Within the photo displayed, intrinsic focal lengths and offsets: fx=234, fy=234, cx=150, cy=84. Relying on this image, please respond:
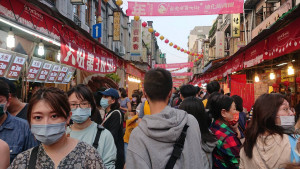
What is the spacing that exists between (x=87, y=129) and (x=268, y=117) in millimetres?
2171

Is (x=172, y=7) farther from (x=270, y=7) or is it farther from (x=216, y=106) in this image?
(x=270, y=7)

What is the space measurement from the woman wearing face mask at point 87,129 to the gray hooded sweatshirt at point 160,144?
1.04 metres

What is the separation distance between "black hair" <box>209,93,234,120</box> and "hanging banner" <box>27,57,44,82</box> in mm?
6321

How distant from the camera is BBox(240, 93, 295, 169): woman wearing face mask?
92.4 inches

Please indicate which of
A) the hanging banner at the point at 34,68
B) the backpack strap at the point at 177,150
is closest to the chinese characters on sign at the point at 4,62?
the hanging banner at the point at 34,68

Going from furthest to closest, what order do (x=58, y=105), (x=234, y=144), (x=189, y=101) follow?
1. (x=189, y=101)
2. (x=234, y=144)
3. (x=58, y=105)

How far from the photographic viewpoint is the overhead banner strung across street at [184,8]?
33.0 ft

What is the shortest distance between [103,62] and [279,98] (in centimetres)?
755

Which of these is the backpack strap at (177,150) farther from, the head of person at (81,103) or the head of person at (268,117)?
the head of person at (81,103)

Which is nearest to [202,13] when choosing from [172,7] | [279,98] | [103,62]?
[172,7]

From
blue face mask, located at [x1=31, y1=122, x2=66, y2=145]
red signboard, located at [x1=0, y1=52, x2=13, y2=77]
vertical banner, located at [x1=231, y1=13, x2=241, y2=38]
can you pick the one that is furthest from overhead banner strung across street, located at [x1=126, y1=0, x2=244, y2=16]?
blue face mask, located at [x1=31, y1=122, x2=66, y2=145]

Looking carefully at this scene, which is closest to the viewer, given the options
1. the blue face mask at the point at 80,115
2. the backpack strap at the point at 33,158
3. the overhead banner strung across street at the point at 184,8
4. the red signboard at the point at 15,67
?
the backpack strap at the point at 33,158

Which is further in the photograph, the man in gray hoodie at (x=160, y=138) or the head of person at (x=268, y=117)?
the head of person at (x=268, y=117)

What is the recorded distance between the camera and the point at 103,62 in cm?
932
